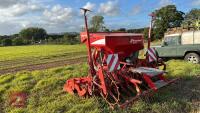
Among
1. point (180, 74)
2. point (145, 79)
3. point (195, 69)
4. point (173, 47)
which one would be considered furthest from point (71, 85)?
point (173, 47)

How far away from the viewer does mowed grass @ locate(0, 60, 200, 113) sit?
25.5 feet

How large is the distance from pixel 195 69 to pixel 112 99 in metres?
5.96

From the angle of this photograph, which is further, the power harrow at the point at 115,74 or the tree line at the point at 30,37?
the tree line at the point at 30,37

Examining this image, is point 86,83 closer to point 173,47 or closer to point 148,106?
point 148,106

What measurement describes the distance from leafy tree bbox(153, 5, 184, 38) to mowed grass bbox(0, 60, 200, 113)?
1748 inches

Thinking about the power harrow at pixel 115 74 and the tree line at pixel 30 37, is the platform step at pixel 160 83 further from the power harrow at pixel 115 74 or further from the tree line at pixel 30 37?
the tree line at pixel 30 37

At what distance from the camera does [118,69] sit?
809cm

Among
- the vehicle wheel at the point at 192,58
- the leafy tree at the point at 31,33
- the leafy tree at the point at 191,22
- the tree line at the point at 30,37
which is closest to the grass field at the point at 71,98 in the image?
the vehicle wheel at the point at 192,58

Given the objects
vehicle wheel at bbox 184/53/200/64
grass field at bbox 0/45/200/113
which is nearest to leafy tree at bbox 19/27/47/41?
vehicle wheel at bbox 184/53/200/64

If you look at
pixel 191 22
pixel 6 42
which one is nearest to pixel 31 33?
pixel 6 42

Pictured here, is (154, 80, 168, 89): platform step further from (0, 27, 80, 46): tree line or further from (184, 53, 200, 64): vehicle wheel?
(0, 27, 80, 46): tree line

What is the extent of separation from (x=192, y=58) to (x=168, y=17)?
152 feet

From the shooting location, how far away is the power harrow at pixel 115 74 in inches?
311

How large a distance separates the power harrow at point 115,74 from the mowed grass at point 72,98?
277mm
